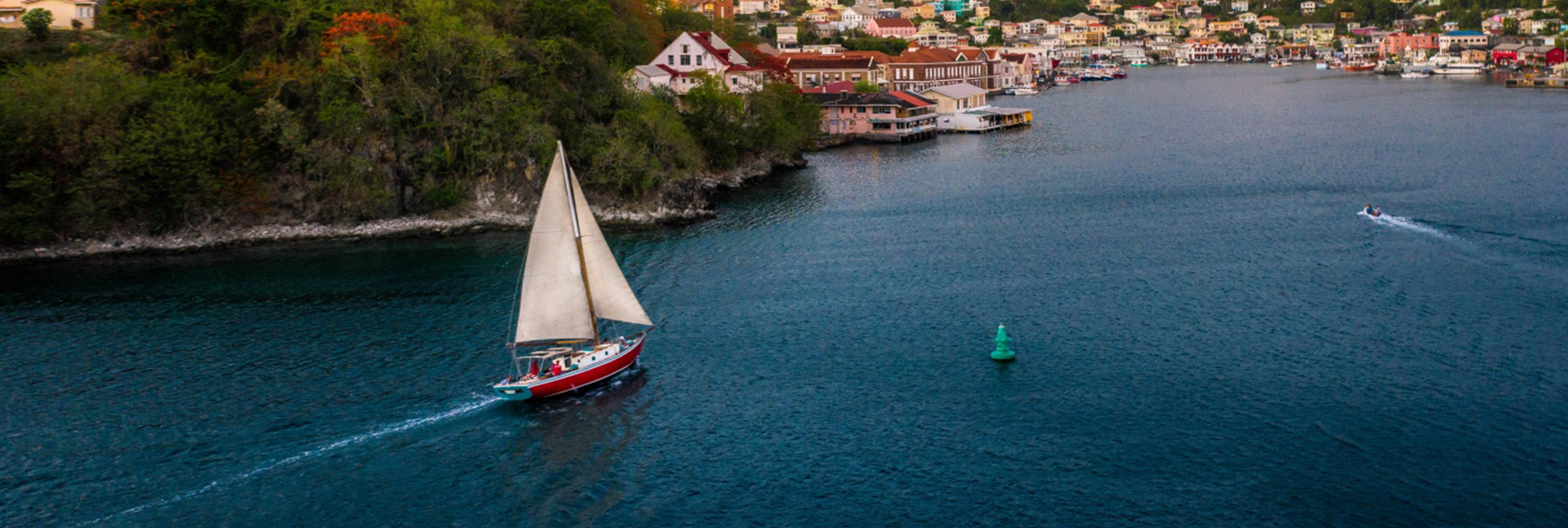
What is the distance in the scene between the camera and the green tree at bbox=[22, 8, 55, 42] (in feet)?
216

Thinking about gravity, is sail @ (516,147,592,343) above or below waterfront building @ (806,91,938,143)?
below

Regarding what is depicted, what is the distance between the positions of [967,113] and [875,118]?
11732 mm

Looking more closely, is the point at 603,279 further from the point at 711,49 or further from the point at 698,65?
the point at 711,49

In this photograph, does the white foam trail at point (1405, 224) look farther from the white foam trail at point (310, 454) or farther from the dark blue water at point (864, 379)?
the white foam trail at point (310, 454)

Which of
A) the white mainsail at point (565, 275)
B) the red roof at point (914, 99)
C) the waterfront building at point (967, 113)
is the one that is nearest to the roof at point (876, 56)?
the waterfront building at point (967, 113)

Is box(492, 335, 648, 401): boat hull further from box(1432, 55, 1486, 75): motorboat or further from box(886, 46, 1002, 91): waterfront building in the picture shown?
box(1432, 55, 1486, 75): motorboat

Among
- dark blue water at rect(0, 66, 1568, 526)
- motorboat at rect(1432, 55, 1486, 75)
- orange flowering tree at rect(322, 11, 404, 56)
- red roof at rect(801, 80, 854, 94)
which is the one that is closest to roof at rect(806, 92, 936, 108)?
red roof at rect(801, 80, 854, 94)

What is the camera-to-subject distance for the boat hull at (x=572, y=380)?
3250 centimetres

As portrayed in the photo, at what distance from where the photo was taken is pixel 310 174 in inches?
2255

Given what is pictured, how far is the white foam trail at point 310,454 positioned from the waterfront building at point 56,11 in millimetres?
52786

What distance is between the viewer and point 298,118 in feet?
190

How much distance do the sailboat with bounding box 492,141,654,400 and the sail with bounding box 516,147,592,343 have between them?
24 mm

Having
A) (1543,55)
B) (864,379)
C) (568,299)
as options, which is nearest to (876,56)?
(568,299)

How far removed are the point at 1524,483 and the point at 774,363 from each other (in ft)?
64.0
